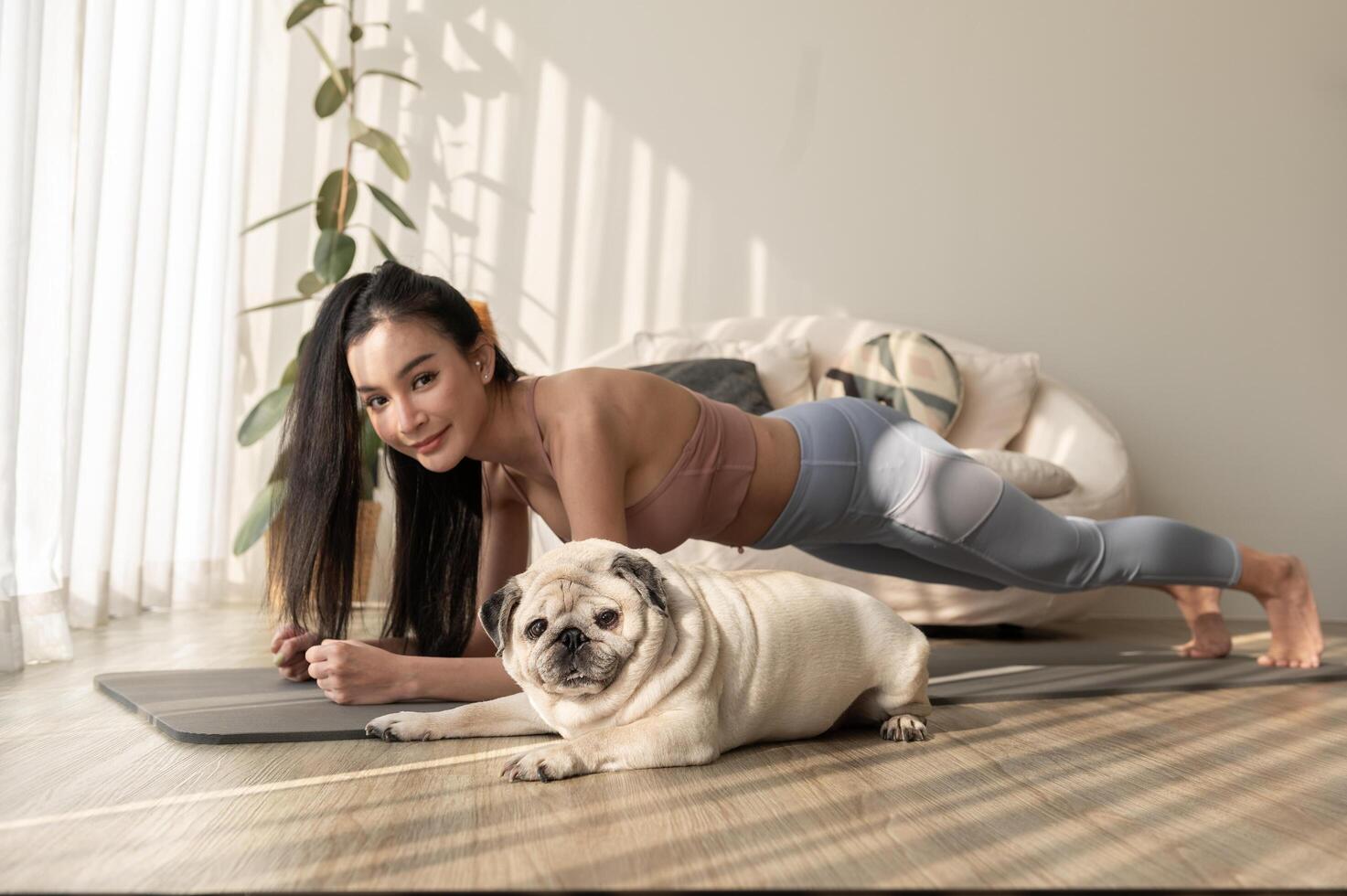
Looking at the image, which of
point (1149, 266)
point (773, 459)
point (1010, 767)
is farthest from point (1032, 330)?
point (1010, 767)

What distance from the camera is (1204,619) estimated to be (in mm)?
2705

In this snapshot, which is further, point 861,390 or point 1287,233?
point 1287,233

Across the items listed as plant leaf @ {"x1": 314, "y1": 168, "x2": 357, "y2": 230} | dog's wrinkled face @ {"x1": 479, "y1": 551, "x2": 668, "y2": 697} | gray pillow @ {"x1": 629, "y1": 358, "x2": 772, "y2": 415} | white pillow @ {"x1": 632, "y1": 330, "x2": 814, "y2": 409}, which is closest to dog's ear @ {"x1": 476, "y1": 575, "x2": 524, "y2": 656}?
dog's wrinkled face @ {"x1": 479, "y1": 551, "x2": 668, "y2": 697}

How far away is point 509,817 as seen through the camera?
122 centimetres

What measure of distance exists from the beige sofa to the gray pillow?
0.85 ft

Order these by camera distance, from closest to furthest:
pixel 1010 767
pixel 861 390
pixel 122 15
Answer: pixel 1010 767, pixel 122 15, pixel 861 390

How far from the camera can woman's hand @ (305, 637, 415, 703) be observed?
1.77 meters

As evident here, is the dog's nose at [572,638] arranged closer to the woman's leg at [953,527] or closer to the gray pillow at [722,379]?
the woman's leg at [953,527]

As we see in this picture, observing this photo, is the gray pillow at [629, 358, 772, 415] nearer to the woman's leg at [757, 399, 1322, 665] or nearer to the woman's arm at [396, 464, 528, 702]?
the woman's leg at [757, 399, 1322, 665]

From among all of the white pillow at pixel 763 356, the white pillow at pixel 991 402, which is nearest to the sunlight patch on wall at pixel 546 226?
the white pillow at pixel 763 356

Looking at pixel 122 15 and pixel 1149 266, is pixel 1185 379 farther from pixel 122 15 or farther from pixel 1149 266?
pixel 122 15

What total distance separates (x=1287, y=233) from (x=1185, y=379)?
701mm

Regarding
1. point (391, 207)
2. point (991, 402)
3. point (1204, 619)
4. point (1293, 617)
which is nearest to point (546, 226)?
point (391, 207)

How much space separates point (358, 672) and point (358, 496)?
0.35 metres
